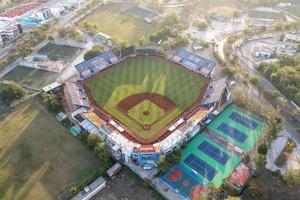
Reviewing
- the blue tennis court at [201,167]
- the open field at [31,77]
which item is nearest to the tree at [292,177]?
the blue tennis court at [201,167]

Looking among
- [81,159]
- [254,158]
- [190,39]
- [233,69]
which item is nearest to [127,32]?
[190,39]

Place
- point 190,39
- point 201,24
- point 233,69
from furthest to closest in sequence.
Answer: point 201,24, point 190,39, point 233,69

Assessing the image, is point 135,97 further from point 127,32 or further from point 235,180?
point 127,32

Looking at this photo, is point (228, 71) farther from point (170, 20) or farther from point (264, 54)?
point (170, 20)

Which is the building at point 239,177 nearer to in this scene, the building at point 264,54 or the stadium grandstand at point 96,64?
the building at point 264,54

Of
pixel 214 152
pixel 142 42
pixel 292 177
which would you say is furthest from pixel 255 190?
pixel 142 42

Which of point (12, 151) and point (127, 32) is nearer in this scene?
point (12, 151)
